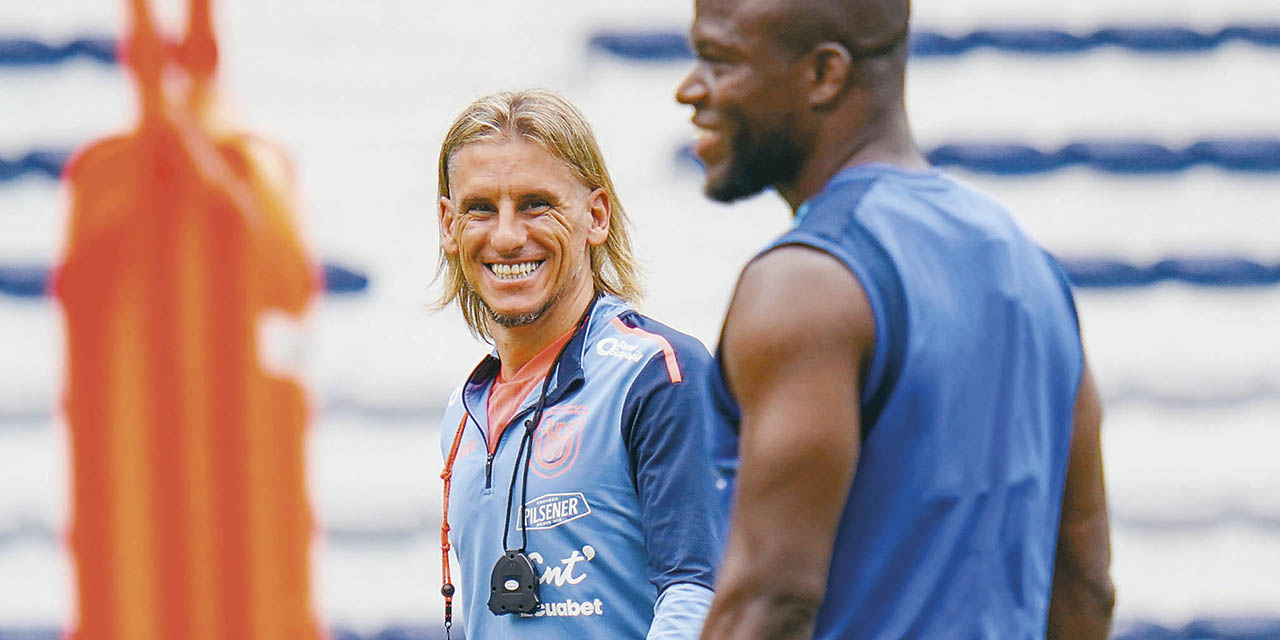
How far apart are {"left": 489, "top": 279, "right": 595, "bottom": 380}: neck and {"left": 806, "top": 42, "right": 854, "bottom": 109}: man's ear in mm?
983

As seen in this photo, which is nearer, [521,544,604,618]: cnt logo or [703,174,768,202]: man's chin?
[703,174,768,202]: man's chin

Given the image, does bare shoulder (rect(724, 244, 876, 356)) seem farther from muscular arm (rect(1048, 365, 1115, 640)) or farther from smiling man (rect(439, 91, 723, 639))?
smiling man (rect(439, 91, 723, 639))

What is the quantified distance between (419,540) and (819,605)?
184 cm

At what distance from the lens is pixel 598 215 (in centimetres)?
262

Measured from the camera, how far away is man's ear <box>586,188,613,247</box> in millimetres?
2590

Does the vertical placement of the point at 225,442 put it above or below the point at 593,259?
below

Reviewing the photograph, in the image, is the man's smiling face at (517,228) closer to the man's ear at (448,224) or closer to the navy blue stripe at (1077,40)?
the man's ear at (448,224)

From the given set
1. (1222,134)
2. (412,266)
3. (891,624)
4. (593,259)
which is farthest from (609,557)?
(1222,134)

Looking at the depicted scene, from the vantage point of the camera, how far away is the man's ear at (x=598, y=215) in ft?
8.50

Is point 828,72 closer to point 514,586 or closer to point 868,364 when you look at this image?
point 868,364

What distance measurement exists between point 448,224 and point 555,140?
24 cm

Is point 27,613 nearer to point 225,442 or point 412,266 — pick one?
point 412,266

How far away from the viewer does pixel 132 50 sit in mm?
861

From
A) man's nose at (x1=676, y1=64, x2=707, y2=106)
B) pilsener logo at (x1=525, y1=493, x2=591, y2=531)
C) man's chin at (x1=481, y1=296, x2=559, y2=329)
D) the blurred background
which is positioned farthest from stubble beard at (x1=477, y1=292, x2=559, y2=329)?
man's nose at (x1=676, y1=64, x2=707, y2=106)
